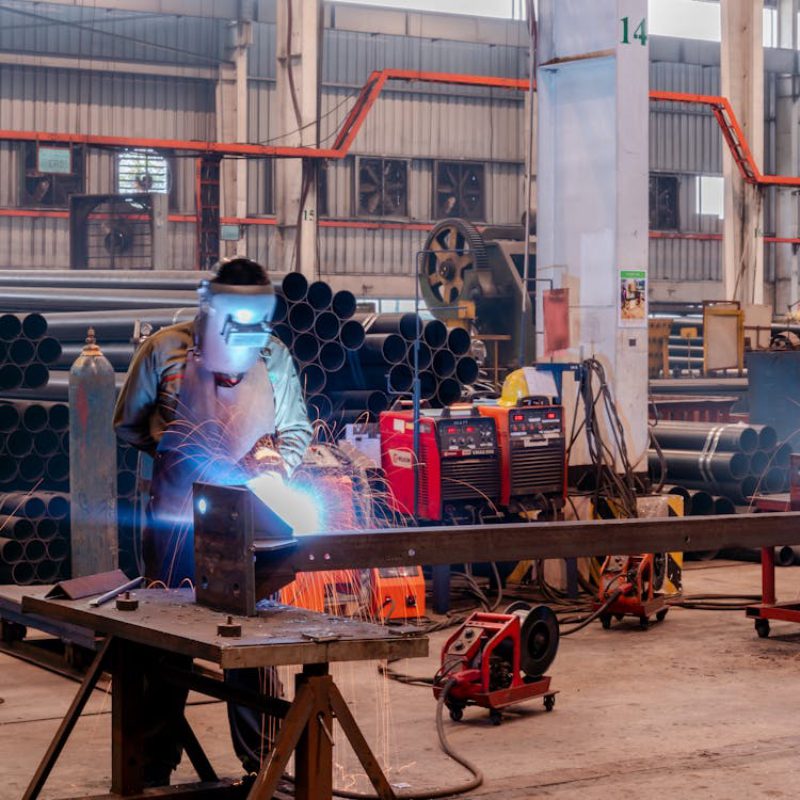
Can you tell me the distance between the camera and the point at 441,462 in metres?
6.93

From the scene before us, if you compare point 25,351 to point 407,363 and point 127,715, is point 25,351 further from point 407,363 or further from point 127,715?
point 127,715

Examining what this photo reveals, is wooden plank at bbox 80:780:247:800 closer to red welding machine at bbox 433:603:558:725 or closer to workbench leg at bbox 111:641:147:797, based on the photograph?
workbench leg at bbox 111:641:147:797

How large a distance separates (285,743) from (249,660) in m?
0.24

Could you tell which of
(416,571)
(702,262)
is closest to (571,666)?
(416,571)

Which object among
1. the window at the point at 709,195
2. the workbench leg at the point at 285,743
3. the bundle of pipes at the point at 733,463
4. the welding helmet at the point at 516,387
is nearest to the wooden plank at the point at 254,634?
the workbench leg at the point at 285,743

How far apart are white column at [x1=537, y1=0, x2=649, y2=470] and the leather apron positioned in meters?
4.38

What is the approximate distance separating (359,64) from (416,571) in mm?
15599

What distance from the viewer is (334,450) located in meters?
6.85

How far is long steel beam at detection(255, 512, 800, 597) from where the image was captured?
3260 mm

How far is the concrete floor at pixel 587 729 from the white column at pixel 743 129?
1110cm

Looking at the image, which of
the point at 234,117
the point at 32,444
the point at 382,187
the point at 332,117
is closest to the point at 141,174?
the point at 234,117

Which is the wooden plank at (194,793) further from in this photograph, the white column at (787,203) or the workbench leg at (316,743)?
the white column at (787,203)

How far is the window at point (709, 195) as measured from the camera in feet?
77.1

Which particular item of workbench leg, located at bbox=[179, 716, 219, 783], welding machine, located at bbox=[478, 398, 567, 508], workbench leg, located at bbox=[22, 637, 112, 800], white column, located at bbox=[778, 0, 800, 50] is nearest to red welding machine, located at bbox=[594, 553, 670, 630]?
welding machine, located at bbox=[478, 398, 567, 508]
